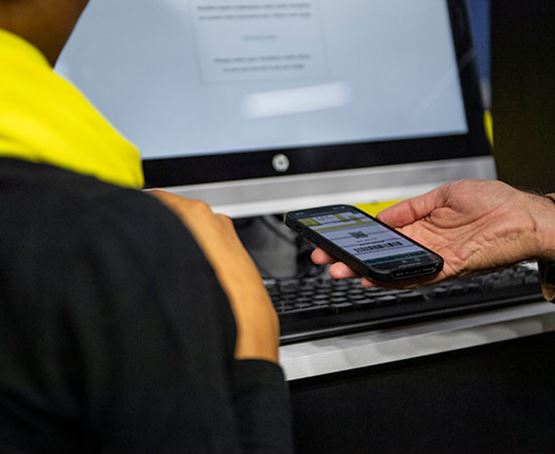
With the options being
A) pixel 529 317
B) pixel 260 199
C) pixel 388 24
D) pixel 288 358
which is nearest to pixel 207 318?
pixel 288 358

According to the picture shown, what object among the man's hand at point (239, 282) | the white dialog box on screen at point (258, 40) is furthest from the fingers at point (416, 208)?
the man's hand at point (239, 282)

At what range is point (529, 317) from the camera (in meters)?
0.66

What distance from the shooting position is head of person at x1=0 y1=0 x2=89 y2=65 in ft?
1.33

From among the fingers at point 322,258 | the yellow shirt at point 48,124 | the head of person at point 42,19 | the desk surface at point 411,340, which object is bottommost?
the desk surface at point 411,340

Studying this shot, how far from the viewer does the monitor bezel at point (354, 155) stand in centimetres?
83

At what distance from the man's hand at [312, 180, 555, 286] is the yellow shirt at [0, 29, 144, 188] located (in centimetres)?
33

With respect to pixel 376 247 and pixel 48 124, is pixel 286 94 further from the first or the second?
pixel 48 124

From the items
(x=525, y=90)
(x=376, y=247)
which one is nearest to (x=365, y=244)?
(x=376, y=247)

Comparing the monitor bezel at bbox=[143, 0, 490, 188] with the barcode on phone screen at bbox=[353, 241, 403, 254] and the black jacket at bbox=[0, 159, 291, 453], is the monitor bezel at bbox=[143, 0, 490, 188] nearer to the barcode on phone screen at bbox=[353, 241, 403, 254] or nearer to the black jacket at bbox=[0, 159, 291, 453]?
the barcode on phone screen at bbox=[353, 241, 403, 254]

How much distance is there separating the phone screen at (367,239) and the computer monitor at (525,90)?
30 cm

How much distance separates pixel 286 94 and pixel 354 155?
0.37ft

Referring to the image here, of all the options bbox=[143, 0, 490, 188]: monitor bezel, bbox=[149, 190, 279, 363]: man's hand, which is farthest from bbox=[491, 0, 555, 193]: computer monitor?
bbox=[149, 190, 279, 363]: man's hand

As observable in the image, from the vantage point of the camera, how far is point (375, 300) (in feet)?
2.11

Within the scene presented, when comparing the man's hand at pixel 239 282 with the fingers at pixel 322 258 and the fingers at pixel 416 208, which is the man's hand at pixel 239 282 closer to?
the fingers at pixel 322 258
